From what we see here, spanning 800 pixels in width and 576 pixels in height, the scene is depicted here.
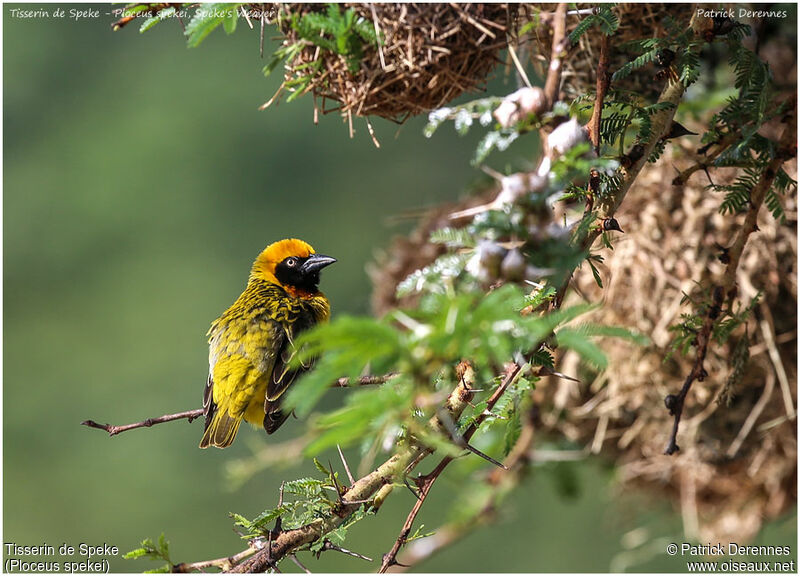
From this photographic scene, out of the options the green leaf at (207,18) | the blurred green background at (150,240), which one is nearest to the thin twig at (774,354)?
the green leaf at (207,18)

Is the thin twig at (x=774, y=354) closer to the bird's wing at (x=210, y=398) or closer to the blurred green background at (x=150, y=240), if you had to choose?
the bird's wing at (x=210, y=398)

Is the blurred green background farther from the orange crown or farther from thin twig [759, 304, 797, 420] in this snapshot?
thin twig [759, 304, 797, 420]

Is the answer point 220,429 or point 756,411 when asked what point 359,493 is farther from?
point 756,411

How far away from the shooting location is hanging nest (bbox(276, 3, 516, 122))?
171cm

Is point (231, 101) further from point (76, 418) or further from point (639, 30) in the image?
point (639, 30)

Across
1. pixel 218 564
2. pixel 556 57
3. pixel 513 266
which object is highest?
pixel 556 57

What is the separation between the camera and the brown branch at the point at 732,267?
67.5 inches

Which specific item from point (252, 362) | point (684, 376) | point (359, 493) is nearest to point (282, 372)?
point (252, 362)

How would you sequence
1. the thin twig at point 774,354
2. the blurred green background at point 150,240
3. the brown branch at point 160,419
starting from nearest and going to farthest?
the brown branch at point 160,419
the thin twig at point 774,354
the blurred green background at point 150,240

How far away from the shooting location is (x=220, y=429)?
220 centimetres

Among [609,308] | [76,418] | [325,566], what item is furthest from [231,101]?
[609,308]

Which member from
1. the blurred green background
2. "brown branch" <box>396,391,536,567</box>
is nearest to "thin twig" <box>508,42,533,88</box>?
"brown branch" <box>396,391,536,567</box>

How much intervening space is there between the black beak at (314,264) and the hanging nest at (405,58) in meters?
0.74

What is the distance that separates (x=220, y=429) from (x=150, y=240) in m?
6.27
